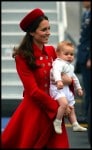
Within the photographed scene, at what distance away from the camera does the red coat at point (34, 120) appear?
247 inches

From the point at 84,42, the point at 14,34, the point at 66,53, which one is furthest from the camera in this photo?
the point at 14,34

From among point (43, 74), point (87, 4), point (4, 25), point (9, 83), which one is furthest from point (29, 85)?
point (4, 25)

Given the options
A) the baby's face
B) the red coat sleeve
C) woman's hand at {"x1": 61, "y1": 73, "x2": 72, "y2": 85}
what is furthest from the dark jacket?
the red coat sleeve

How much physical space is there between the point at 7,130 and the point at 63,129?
46cm

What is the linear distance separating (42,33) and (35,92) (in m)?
0.50

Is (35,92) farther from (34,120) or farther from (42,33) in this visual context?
(42,33)

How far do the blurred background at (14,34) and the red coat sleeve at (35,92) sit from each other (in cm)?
588

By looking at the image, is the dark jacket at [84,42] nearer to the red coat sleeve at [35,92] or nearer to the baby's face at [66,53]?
the baby's face at [66,53]

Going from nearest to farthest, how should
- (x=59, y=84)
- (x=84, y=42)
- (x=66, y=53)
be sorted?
(x=59, y=84)
(x=66, y=53)
(x=84, y=42)

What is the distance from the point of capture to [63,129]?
6.39 m

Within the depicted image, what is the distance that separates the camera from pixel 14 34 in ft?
44.3

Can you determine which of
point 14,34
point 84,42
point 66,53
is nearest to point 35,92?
point 66,53

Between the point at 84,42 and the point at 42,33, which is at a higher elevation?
the point at 42,33

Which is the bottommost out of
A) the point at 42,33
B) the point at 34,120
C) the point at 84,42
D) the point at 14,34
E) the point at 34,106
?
the point at 14,34
